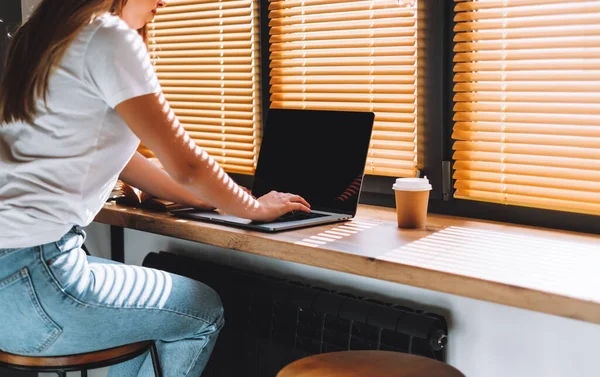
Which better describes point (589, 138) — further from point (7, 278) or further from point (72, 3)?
point (7, 278)

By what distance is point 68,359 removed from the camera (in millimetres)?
1531

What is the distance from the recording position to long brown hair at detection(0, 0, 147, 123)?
147 cm

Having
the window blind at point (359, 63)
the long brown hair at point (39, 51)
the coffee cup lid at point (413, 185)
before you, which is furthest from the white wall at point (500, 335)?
the long brown hair at point (39, 51)

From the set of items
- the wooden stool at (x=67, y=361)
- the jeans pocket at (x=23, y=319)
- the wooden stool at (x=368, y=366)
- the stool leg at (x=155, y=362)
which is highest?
the jeans pocket at (x=23, y=319)

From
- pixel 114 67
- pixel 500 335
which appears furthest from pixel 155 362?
pixel 500 335

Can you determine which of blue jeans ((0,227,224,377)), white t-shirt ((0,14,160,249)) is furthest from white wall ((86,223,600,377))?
white t-shirt ((0,14,160,249))

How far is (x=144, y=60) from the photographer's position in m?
1.48

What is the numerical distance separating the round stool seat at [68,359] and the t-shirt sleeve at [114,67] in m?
0.54

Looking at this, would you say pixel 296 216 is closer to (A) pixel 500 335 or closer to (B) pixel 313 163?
(B) pixel 313 163

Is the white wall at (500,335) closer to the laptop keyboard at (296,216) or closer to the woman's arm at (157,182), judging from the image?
the laptop keyboard at (296,216)

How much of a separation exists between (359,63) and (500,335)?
90 centimetres

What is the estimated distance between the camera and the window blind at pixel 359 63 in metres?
2.05

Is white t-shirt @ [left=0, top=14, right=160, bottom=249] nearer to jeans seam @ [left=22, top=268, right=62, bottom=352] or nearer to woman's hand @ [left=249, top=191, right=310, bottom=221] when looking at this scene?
jeans seam @ [left=22, top=268, right=62, bottom=352]

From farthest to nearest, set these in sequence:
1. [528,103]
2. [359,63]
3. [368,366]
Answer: [359,63], [528,103], [368,366]
